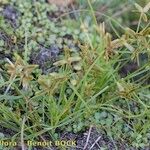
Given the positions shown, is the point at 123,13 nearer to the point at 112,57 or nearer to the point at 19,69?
the point at 112,57

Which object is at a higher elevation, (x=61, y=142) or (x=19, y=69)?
(x=19, y=69)

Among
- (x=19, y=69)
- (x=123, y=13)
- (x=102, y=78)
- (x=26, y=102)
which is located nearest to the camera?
(x=19, y=69)

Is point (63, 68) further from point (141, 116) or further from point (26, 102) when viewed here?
point (141, 116)

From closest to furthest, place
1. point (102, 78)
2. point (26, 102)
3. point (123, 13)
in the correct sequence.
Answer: point (26, 102), point (102, 78), point (123, 13)

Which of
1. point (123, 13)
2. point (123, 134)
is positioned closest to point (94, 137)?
point (123, 134)

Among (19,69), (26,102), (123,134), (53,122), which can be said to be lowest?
(123,134)

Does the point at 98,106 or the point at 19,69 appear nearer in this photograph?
the point at 19,69
